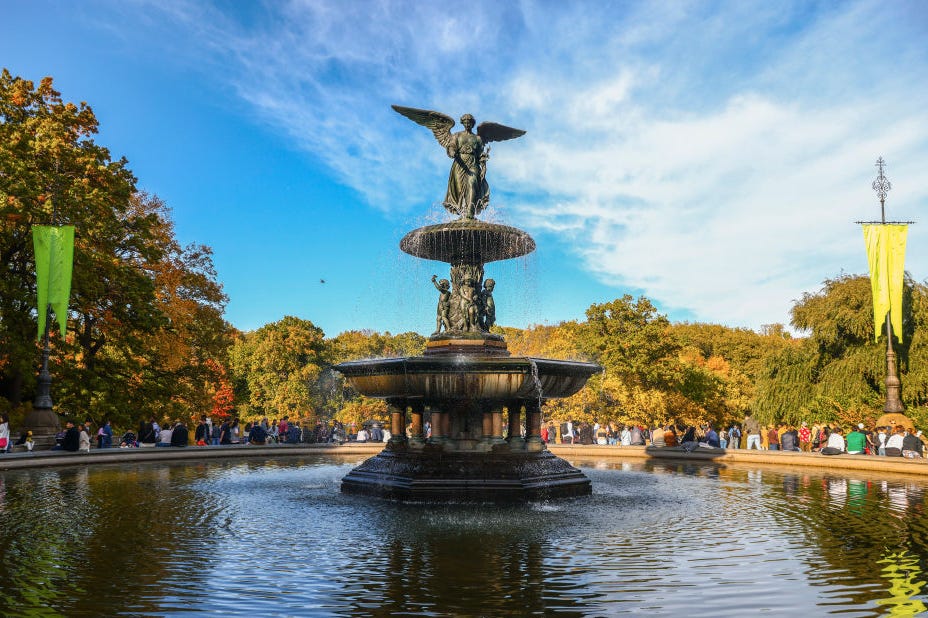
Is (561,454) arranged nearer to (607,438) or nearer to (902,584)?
(607,438)

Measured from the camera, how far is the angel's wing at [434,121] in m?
14.3

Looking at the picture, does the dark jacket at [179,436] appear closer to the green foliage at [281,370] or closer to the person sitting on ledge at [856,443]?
the person sitting on ledge at [856,443]

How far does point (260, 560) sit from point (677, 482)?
9672mm

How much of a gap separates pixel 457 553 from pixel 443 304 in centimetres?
766

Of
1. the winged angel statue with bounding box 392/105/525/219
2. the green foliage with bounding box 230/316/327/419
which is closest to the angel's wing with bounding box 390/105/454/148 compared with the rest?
the winged angel statue with bounding box 392/105/525/219

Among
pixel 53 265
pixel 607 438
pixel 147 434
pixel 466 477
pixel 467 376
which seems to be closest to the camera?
pixel 466 477

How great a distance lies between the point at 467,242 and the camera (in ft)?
46.0

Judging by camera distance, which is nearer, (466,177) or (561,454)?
(466,177)

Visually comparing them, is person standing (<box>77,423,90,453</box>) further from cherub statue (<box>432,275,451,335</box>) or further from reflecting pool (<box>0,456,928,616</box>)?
cherub statue (<box>432,275,451,335</box>)

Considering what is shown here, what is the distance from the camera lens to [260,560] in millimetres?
6652

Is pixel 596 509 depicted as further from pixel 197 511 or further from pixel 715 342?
pixel 715 342

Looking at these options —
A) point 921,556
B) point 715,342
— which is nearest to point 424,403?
point 921,556

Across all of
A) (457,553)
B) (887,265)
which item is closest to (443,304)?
(457,553)

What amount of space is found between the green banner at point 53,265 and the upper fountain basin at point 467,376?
11784 millimetres
